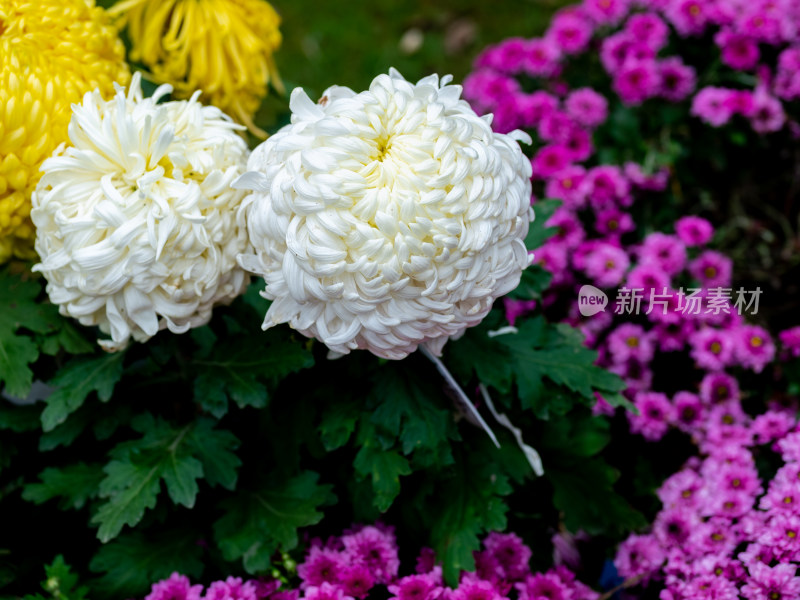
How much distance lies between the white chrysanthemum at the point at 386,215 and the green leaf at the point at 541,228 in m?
0.51

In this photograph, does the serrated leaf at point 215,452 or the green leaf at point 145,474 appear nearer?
the green leaf at point 145,474

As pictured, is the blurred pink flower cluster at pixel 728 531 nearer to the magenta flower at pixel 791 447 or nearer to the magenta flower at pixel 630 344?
the magenta flower at pixel 791 447

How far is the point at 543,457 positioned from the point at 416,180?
98cm

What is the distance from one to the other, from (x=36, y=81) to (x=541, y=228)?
1073 millimetres

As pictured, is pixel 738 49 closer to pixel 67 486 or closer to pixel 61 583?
pixel 67 486

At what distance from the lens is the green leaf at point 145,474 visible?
57.4 inches

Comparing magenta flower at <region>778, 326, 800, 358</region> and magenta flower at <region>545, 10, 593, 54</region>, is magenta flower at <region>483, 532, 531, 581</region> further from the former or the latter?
magenta flower at <region>545, 10, 593, 54</region>

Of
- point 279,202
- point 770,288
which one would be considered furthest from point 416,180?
point 770,288

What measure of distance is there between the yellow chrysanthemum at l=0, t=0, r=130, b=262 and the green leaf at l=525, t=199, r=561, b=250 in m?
0.93

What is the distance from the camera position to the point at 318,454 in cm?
166

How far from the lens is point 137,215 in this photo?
4.01 feet

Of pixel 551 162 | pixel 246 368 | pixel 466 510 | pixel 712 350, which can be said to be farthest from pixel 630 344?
pixel 246 368

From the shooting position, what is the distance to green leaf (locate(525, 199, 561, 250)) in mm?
1754

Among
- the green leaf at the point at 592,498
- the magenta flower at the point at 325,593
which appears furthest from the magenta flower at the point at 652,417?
the magenta flower at the point at 325,593
